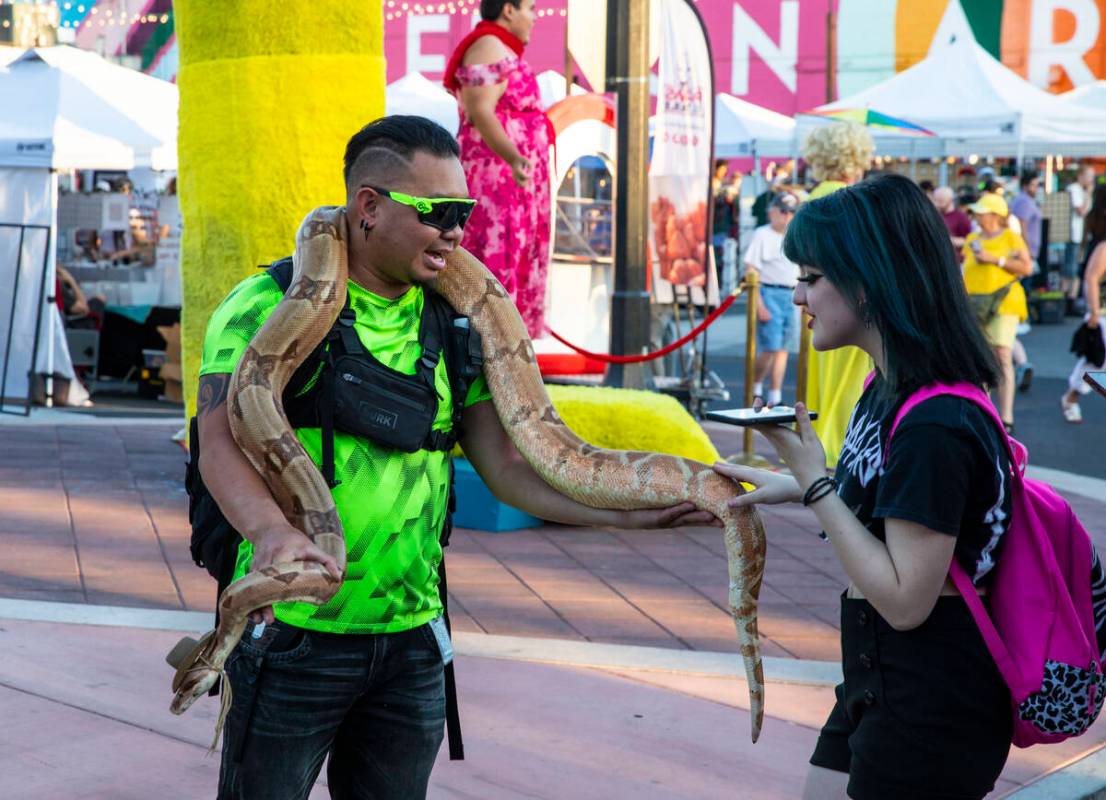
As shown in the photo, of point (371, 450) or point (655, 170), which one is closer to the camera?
point (371, 450)

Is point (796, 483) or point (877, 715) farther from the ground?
point (796, 483)

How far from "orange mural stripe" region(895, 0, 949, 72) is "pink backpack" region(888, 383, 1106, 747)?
30.8 metres

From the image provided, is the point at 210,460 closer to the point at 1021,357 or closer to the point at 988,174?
the point at 1021,357

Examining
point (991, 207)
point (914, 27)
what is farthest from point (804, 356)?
point (914, 27)

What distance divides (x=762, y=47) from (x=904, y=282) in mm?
32562

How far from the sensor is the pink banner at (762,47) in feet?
110

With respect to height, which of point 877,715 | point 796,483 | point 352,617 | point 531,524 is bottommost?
point 531,524

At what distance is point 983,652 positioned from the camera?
2674 mm

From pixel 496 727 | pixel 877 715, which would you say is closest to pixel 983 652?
pixel 877 715

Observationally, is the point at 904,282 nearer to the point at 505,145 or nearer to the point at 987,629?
the point at 987,629

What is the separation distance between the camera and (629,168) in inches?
397

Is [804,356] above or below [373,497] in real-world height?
below

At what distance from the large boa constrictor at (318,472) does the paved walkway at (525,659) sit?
1451mm

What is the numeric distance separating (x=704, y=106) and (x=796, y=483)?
31.5 ft
